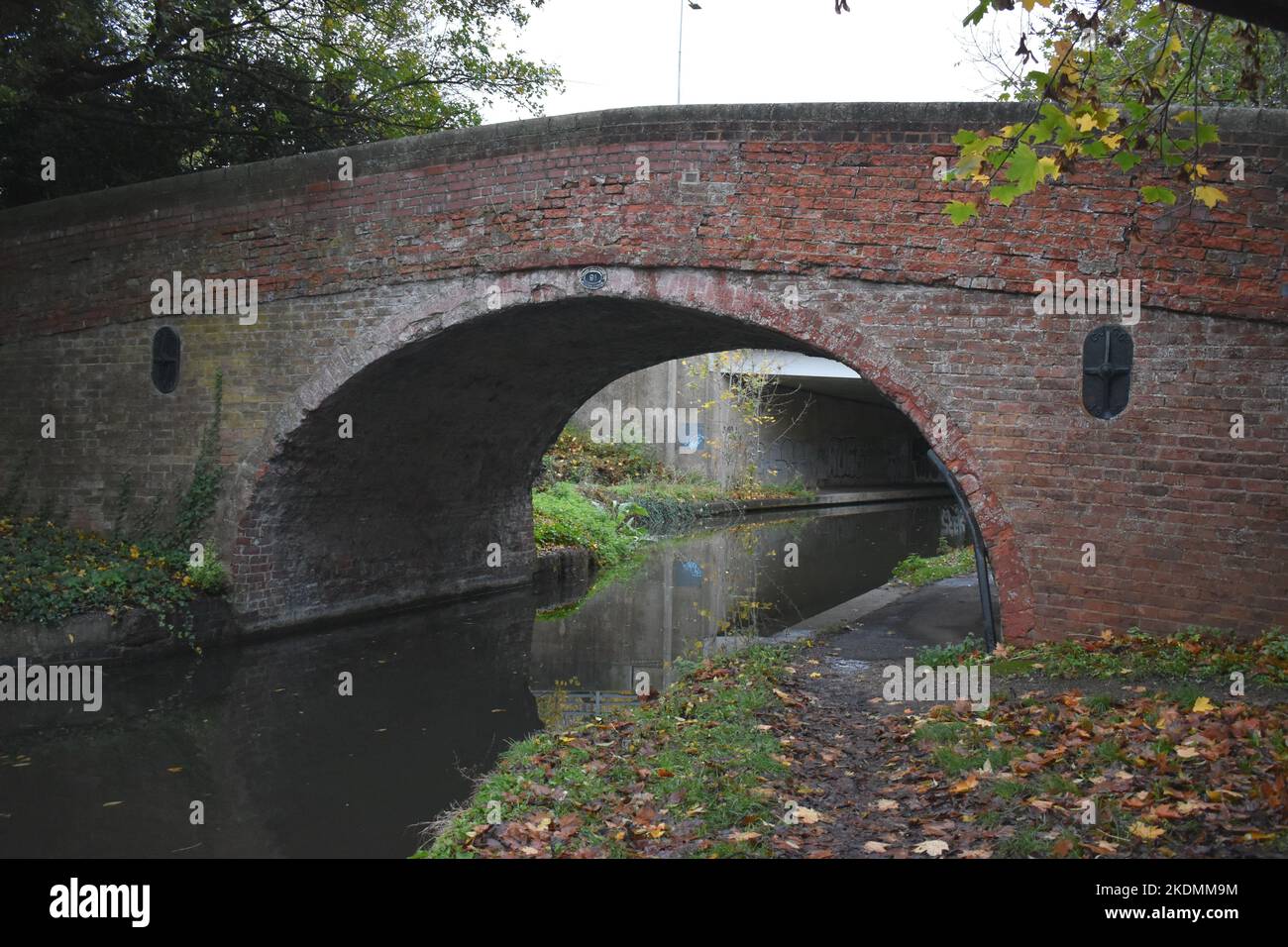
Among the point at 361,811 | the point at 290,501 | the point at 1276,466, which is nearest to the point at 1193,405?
the point at 1276,466

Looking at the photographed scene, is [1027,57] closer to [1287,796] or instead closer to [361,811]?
[1287,796]

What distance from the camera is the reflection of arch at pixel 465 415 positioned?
7.62 metres

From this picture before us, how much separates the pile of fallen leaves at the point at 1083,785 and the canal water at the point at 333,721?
8.42ft

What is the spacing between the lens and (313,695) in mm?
8469

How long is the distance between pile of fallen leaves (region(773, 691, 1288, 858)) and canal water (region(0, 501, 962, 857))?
257cm

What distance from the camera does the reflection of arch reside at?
7.62 meters

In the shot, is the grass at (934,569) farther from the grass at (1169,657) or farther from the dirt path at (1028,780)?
the dirt path at (1028,780)

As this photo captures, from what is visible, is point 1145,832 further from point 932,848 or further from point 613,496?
point 613,496

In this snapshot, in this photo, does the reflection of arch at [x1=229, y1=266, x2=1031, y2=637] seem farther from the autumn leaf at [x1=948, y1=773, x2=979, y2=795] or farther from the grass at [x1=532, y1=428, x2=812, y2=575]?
the autumn leaf at [x1=948, y1=773, x2=979, y2=795]

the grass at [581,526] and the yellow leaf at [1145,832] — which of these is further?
the grass at [581,526]

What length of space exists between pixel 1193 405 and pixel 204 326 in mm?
8253

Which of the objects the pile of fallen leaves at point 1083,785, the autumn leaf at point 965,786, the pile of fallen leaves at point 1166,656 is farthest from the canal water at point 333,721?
the pile of fallen leaves at point 1166,656

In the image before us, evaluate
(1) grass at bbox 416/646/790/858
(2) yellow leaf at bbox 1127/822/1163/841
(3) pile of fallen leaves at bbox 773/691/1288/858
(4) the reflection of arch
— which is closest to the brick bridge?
(4) the reflection of arch

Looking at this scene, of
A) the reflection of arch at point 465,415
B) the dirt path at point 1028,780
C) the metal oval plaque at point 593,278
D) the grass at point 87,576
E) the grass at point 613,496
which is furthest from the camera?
the grass at point 613,496
